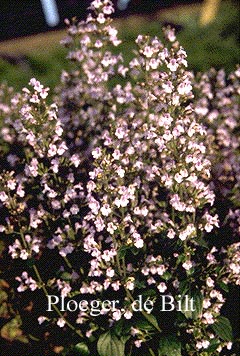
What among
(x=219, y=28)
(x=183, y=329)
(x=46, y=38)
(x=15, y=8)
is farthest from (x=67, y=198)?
(x=15, y=8)

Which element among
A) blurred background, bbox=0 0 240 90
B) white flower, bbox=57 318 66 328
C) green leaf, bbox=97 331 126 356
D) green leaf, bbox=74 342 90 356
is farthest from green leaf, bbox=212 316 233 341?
blurred background, bbox=0 0 240 90

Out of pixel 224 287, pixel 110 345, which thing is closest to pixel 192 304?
pixel 224 287

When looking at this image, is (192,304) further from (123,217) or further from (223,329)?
(123,217)

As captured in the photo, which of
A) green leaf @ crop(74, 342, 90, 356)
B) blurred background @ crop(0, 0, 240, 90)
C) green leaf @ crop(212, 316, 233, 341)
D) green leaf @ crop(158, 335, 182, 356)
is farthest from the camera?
blurred background @ crop(0, 0, 240, 90)

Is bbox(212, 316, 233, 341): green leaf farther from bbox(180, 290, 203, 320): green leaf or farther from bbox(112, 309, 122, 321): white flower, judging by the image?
bbox(112, 309, 122, 321): white flower

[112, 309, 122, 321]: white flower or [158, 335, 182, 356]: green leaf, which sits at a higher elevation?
[112, 309, 122, 321]: white flower

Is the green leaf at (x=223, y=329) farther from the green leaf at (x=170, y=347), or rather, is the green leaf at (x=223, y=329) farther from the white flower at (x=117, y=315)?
the white flower at (x=117, y=315)

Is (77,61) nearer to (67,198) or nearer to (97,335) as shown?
(67,198)
